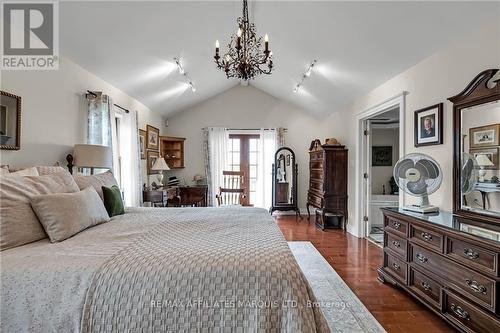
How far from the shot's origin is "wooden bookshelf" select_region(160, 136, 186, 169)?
20.1 feet

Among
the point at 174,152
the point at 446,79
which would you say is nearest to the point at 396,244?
the point at 446,79

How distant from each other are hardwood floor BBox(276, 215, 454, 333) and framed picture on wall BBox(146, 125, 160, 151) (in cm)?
307

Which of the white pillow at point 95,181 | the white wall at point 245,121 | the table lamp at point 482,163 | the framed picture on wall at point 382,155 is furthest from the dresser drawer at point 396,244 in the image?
the framed picture on wall at point 382,155

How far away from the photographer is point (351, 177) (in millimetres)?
4848

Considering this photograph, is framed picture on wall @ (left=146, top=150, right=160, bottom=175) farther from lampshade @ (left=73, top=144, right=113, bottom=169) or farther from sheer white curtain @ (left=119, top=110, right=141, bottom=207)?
lampshade @ (left=73, top=144, right=113, bottom=169)

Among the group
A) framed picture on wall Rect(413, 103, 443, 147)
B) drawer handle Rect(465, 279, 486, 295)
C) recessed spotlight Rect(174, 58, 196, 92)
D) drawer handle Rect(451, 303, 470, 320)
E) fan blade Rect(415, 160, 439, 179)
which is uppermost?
recessed spotlight Rect(174, 58, 196, 92)

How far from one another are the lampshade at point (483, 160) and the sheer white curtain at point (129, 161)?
4.18 m

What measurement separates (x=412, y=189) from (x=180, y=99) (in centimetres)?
463

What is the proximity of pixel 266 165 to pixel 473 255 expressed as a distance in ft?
15.9

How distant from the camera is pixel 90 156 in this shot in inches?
106

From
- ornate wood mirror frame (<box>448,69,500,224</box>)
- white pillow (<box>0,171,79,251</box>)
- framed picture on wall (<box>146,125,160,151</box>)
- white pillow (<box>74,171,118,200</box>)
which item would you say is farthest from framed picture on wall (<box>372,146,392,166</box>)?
white pillow (<box>0,171,79,251</box>)

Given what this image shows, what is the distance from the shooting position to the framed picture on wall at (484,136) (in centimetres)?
198

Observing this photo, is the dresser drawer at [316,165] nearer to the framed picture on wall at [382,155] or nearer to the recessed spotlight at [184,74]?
the framed picture on wall at [382,155]

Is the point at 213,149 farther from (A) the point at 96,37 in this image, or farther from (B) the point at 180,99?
(A) the point at 96,37
